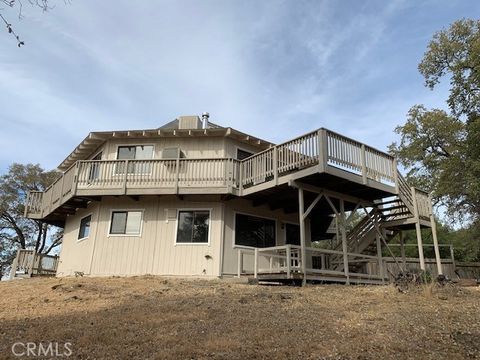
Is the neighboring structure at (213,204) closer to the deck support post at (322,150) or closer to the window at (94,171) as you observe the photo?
the window at (94,171)

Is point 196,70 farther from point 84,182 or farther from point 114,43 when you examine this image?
point 84,182

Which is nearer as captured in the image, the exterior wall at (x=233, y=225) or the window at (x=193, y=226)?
the exterior wall at (x=233, y=225)

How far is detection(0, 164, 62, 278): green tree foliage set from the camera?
30141mm

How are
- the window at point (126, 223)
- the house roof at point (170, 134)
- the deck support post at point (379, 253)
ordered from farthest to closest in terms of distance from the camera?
the house roof at point (170, 134) → the window at point (126, 223) → the deck support post at point (379, 253)

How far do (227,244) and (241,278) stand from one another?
1.80 m

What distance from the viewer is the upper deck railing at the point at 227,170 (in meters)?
12.6

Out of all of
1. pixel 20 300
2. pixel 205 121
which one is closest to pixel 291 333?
pixel 20 300

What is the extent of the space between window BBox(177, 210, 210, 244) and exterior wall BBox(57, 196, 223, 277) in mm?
191

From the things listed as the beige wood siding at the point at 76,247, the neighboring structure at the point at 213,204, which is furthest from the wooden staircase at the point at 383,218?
Answer: the beige wood siding at the point at 76,247

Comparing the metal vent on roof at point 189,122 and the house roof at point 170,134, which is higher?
the metal vent on roof at point 189,122

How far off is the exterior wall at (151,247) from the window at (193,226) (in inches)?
7.5

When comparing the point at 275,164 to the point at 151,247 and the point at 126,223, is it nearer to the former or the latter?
the point at 151,247

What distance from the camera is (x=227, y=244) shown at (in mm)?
15000

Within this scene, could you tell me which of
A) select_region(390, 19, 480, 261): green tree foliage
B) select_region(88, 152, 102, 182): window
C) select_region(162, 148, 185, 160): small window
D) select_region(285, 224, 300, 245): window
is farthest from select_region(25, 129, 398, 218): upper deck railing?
select_region(390, 19, 480, 261): green tree foliage
